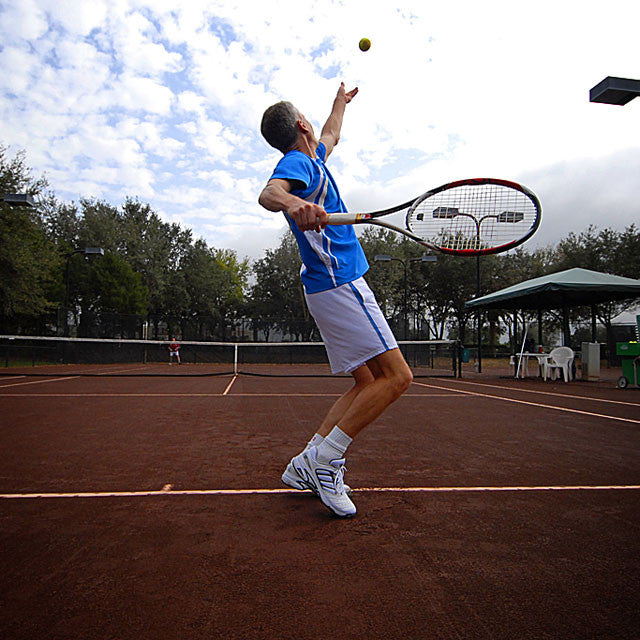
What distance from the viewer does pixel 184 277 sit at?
1564 inches

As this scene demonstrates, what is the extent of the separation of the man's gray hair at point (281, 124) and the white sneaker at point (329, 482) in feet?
5.05

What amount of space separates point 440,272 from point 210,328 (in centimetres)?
1890

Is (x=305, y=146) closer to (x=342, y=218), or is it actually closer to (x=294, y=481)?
(x=342, y=218)

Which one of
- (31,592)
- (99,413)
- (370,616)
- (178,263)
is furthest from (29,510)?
(178,263)

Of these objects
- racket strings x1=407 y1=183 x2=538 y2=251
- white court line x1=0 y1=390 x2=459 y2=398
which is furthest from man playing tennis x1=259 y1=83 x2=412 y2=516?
white court line x1=0 y1=390 x2=459 y2=398

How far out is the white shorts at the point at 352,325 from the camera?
247 centimetres

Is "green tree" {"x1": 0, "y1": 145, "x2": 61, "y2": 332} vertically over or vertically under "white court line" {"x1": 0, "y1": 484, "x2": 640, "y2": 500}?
over

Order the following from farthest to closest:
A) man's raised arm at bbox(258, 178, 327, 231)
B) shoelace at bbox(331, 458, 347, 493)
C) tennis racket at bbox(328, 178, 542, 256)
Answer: tennis racket at bbox(328, 178, 542, 256)
shoelace at bbox(331, 458, 347, 493)
man's raised arm at bbox(258, 178, 327, 231)

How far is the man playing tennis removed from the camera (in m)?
2.37

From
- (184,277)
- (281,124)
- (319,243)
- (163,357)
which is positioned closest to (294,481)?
(319,243)

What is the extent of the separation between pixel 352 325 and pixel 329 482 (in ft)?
2.37

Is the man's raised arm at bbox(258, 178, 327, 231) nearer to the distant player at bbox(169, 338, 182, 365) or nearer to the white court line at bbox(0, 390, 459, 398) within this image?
the white court line at bbox(0, 390, 459, 398)

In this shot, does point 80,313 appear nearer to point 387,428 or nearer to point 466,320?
point 387,428

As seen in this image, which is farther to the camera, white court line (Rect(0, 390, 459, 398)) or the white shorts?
white court line (Rect(0, 390, 459, 398))
